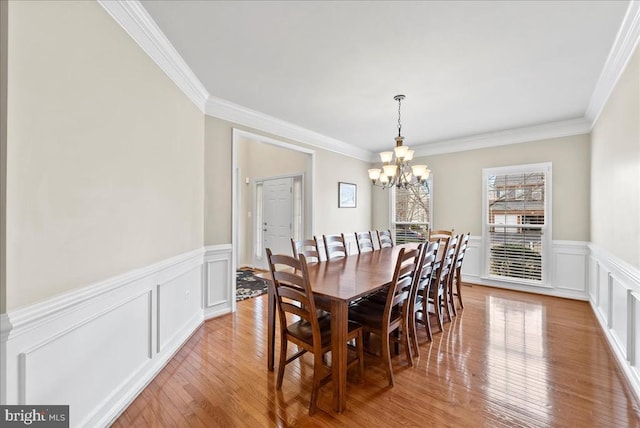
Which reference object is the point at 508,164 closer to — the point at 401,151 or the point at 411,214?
the point at 411,214

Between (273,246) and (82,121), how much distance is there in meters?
4.44

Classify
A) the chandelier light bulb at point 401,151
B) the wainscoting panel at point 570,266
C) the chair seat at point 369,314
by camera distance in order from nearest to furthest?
the chair seat at point 369,314
the chandelier light bulb at point 401,151
the wainscoting panel at point 570,266

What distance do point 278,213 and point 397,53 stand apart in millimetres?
3934

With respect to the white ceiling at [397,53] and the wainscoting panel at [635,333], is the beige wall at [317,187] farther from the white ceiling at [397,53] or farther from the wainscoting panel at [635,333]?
the wainscoting panel at [635,333]

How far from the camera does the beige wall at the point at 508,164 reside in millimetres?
4012

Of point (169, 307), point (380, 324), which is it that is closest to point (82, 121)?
point (169, 307)

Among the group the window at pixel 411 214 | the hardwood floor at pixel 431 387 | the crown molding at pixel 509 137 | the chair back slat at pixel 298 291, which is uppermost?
the crown molding at pixel 509 137

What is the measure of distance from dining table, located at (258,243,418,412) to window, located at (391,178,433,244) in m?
2.87

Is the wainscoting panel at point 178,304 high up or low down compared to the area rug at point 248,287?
up

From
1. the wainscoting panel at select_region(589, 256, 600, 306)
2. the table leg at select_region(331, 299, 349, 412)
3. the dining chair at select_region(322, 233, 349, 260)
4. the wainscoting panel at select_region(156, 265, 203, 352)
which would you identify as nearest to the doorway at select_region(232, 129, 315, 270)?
the dining chair at select_region(322, 233, 349, 260)

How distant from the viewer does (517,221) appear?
14.7 feet

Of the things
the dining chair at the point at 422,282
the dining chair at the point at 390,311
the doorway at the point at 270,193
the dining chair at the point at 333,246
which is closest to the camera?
the dining chair at the point at 390,311

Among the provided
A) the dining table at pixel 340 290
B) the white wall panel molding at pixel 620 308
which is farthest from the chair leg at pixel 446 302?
the white wall panel molding at pixel 620 308

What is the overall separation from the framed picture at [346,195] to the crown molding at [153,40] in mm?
3064
